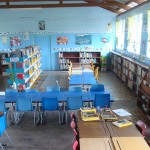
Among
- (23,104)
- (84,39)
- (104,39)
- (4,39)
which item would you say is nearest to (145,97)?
(23,104)

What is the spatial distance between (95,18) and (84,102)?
8.99m

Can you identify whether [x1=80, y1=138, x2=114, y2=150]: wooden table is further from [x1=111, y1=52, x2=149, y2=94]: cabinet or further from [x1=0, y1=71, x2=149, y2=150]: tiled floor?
[x1=111, y1=52, x2=149, y2=94]: cabinet

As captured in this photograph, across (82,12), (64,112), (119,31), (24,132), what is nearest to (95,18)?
(82,12)

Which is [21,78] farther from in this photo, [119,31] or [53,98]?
[119,31]

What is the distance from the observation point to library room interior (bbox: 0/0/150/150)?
13.0ft

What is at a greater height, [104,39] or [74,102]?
[104,39]

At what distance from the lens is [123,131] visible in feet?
11.6

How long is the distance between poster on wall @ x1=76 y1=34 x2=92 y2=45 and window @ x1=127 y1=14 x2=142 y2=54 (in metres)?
3.54

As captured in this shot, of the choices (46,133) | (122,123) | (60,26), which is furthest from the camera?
(60,26)

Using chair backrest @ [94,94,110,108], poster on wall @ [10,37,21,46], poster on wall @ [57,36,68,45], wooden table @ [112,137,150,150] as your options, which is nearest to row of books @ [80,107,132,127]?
wooden table @ [112,137,150,150]

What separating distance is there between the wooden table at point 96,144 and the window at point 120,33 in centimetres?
934

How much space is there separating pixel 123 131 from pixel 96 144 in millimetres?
681

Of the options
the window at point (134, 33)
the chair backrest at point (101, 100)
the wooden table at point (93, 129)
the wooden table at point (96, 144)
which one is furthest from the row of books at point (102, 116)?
the window at point (134, 33)

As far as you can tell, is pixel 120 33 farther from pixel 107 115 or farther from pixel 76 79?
pixel 107 115
